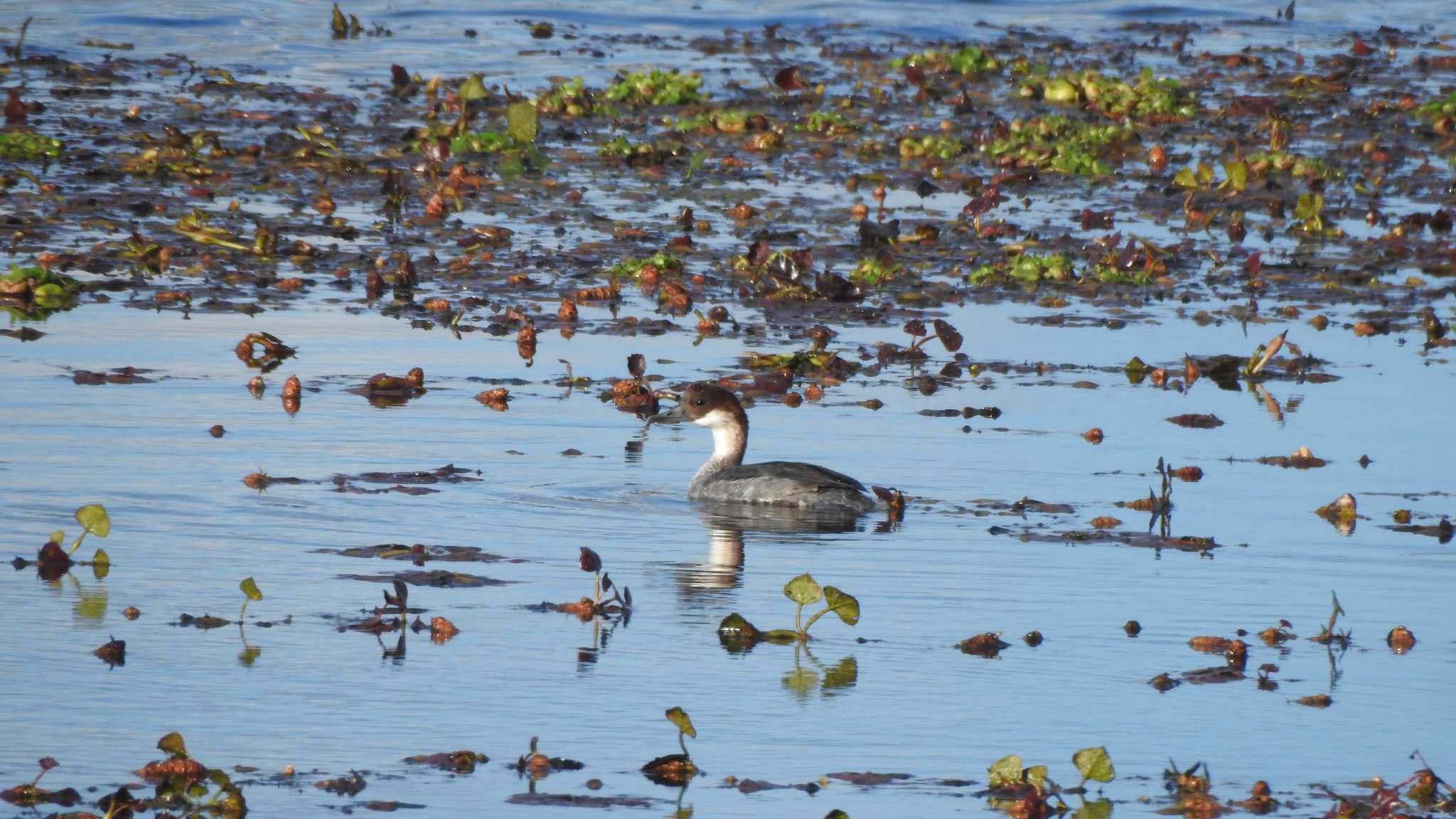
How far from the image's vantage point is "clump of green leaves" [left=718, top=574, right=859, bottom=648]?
862 centimetres

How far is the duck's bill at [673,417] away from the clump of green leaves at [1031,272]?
5153mm

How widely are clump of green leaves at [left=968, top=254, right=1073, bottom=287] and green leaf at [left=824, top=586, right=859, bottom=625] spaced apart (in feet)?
29.8

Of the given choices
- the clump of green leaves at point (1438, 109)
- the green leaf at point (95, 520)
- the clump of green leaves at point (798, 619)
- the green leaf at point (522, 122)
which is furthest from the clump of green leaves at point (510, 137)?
the clump of green leaves at point (798, 619)

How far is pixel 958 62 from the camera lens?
2903 centimetres

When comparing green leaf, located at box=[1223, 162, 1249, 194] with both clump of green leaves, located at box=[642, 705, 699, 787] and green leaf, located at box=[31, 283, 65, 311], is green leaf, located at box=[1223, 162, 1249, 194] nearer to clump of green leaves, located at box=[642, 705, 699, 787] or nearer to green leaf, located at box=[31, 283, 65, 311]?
green leaf, located at box=[31, 283, 65, 311]

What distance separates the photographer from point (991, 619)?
29.9 ft

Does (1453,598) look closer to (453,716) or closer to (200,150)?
(453,716)

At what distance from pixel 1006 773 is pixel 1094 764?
0.91 ft

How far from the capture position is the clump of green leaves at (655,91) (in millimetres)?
25578

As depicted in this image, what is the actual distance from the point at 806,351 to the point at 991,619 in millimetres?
5721

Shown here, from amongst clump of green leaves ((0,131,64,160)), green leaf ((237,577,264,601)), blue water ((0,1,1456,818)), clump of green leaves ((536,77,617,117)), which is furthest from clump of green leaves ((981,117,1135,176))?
green leaf ((237,577,264,601))

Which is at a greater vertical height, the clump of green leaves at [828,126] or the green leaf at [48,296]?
the clump of green leaves at [828,126]

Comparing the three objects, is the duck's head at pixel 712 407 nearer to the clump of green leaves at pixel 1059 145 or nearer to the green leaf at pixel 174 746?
the green leaf at pixel 174 746

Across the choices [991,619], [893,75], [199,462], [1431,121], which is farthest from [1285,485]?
[893,75]
